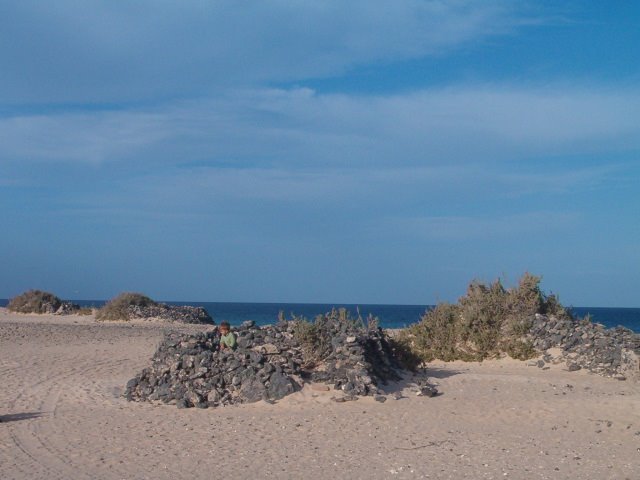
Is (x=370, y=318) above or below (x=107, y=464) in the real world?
above

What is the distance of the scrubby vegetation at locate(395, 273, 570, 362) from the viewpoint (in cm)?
1972

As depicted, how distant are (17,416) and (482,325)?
1259 centimetres

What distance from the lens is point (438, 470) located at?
31.0 feet

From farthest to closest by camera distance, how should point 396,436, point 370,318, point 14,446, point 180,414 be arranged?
1. point 370,318
2. point 180,414
3. point 396,436
4. point 14,446

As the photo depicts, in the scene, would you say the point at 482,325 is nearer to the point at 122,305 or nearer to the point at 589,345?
the point at 589,345

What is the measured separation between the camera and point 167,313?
40656 mm

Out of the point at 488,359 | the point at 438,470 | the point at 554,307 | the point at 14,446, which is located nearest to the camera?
the point at 438,470

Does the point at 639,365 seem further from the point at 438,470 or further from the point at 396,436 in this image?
the point at 438,470

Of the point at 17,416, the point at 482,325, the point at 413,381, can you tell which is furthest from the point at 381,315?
the point at 17,416

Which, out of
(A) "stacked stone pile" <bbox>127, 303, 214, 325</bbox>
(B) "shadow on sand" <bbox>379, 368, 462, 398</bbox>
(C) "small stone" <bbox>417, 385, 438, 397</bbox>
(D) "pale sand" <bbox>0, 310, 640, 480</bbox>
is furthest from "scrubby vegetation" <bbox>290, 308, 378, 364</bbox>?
(A) "stacked stone pile" <bbox>127, 303, 214, 325</bbox>

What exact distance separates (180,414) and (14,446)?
3093 mm

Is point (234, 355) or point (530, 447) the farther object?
point (234, 355)

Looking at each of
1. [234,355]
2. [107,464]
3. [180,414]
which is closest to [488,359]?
[234,355]

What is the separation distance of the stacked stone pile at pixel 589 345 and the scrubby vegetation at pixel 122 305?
25873mm
